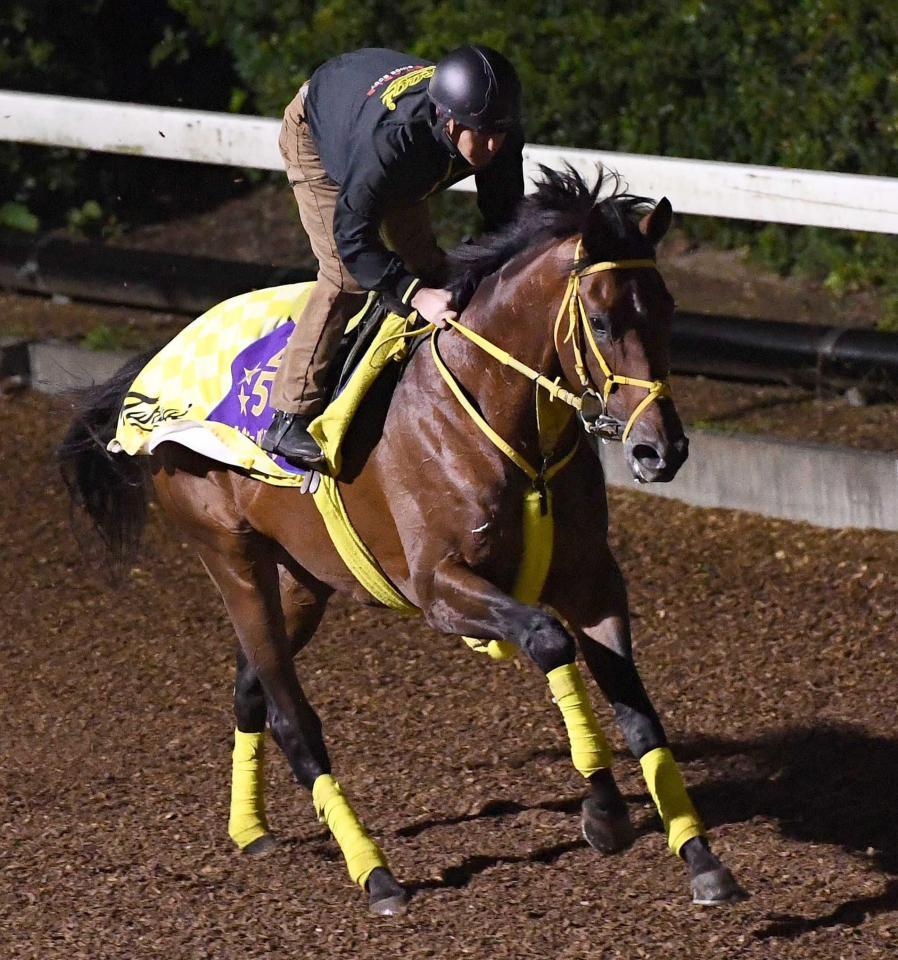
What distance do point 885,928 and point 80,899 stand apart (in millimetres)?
2247

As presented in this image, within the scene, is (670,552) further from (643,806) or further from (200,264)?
(200,264)

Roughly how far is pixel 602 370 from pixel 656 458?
26 centimetres

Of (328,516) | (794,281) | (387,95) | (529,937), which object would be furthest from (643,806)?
(794,281)

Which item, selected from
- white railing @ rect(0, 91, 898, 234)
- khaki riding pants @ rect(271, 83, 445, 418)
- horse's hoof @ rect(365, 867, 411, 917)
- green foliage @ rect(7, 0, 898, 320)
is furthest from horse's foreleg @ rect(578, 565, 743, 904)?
green foliage @ rect(7, 0, 898, 320)

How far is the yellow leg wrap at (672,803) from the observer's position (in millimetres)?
4574

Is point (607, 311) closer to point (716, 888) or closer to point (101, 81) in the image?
point (716, 888)

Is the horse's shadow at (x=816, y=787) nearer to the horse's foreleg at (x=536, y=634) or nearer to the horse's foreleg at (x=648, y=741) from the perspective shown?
the horse's foreleg at (x=648, y=741)

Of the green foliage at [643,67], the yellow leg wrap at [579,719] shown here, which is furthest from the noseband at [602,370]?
the green foliage at [643,67]

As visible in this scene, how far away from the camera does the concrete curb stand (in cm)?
734

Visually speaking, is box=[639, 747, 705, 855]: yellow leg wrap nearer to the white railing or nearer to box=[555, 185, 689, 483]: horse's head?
box=[555, 185, 689, 483]: horse's head

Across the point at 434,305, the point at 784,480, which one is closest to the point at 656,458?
the point at 434,305

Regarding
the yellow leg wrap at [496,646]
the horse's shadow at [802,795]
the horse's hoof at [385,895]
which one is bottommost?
the horse's shadow at [802,795]

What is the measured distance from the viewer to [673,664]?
6.56 metres

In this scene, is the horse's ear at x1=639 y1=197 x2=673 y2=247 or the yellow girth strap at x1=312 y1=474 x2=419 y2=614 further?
the yellow girth strap at x1=312 y1=474 x2=419 y2=614
